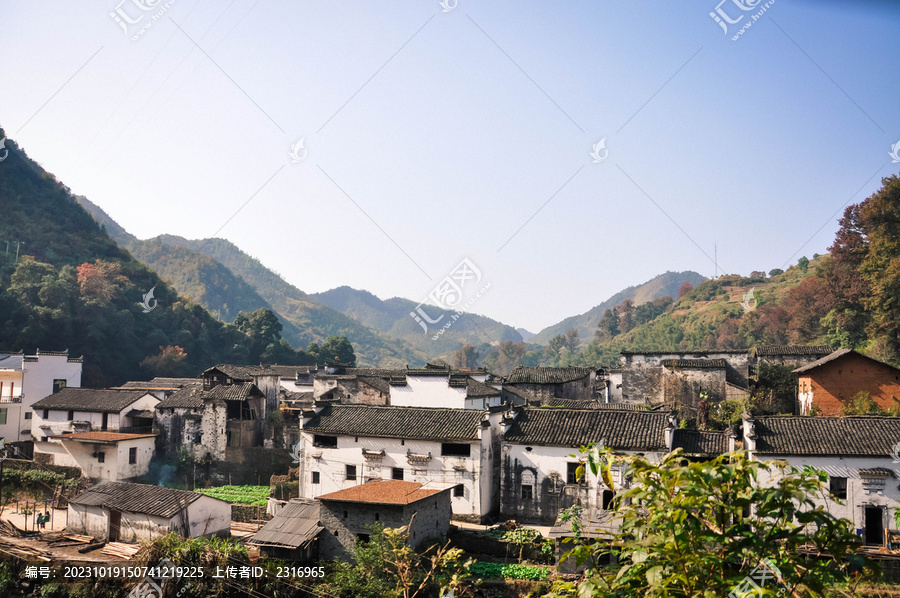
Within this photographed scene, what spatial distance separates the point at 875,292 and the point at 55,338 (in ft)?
170

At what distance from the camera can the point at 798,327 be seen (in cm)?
4834

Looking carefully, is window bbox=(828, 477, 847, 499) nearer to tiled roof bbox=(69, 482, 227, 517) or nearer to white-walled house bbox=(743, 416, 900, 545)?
white-walled house bbox=(743, 416, 900, 545)

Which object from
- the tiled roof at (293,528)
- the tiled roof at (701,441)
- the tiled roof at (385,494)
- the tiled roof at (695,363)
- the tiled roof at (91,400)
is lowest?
the tiled roof at (293,528)

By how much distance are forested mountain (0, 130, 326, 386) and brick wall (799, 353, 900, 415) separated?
44654 mm

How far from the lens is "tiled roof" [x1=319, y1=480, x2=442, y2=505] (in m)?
17.3

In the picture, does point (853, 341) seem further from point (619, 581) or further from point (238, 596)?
point (619, 581)

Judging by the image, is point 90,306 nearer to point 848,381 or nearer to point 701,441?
point 701,441

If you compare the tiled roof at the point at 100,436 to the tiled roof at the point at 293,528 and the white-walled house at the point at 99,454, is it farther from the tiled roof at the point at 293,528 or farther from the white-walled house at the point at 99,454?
the tiled roof at the point at 293,528

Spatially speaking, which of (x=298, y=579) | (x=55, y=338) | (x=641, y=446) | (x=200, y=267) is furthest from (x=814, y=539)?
(x=200, y=267)

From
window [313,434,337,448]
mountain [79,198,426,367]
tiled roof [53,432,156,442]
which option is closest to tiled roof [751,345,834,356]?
window [313,434,337,448]

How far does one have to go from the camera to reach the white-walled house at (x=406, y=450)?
21.3 metres

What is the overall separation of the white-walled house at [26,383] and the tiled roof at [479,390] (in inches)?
921

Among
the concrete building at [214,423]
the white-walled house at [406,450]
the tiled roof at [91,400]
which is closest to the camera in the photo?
the white-walled house at [406,450]

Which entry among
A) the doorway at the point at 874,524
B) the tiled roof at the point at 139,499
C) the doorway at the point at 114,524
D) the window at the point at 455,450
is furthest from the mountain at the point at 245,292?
the doorway at the point at 874,524
